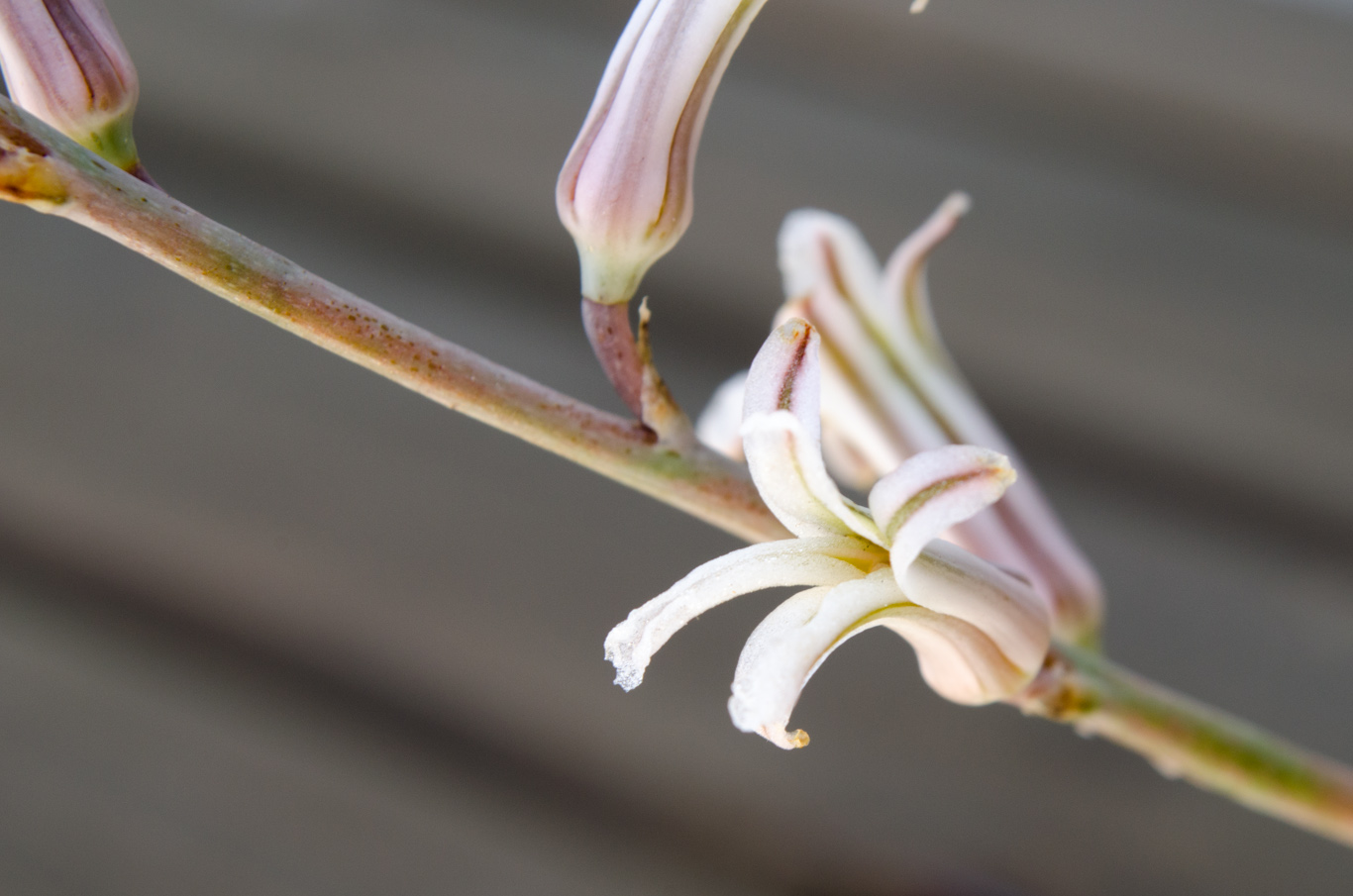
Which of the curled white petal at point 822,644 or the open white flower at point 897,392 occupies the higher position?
the open white flower at point 897,392

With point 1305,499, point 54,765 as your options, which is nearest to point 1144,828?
point 1305,499

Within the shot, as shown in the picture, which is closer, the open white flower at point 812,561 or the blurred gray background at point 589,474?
the open white flower at point 812,561

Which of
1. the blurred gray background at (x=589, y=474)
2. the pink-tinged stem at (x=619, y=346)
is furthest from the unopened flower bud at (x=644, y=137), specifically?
the blurred gray background at (x=589, y=474)

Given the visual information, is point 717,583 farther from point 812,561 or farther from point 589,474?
point 589,474

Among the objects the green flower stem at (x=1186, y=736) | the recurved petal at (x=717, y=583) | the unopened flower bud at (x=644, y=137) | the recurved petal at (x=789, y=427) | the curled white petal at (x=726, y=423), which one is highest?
the curled white petal at (x=726, y=423)

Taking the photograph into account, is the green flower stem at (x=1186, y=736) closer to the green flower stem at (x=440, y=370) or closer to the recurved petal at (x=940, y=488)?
the green flower stem at (x=440, y=370)

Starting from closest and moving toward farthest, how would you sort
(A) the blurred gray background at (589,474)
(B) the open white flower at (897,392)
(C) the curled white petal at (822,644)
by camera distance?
1. (C) the curled white petal at (822,644)
2. (B) the open white flower at (897,392)
3. (A) the blurred gray background at (589,474)

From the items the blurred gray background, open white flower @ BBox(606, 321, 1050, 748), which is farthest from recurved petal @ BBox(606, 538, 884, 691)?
the blurred gray background

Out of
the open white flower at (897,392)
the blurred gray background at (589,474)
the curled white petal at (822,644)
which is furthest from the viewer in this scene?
Answer: the blurred gray background at (589,474)
